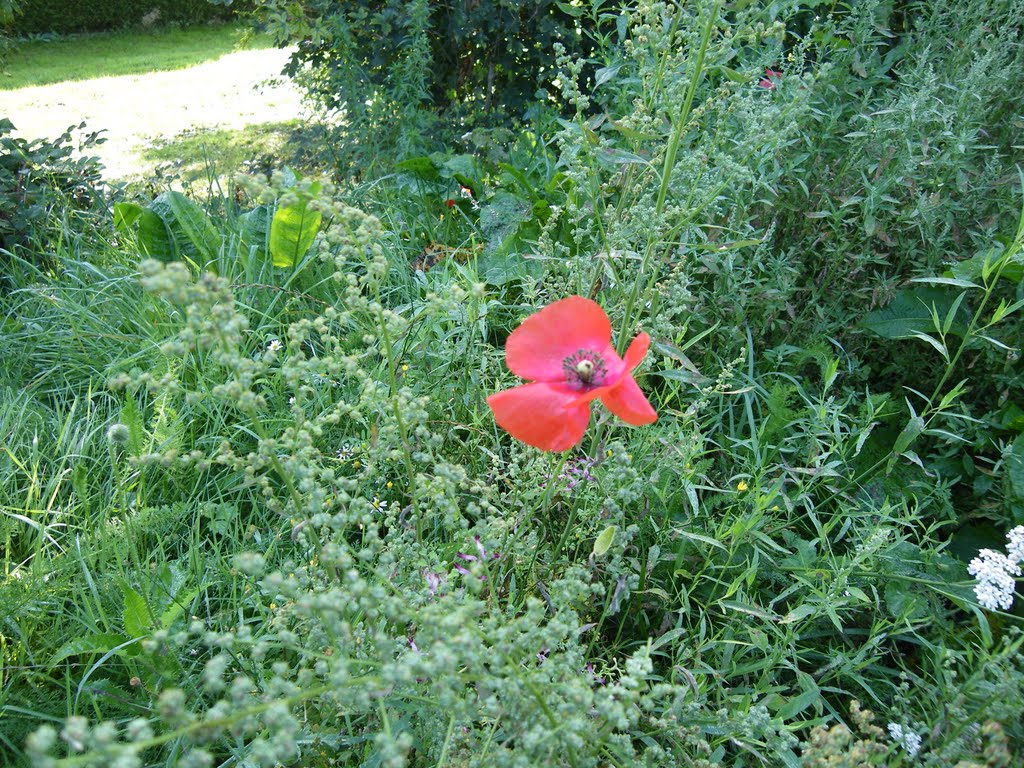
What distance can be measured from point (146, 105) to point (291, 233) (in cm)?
579

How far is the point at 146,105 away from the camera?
23.7 ft

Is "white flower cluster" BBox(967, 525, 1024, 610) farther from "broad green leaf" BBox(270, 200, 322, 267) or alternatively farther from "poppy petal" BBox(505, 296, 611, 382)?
"broad green leaf" BBox(270, 200, 322, 267)

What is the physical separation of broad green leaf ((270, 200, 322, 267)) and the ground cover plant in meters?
0.01

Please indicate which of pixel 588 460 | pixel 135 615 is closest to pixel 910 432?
pixel 588 460

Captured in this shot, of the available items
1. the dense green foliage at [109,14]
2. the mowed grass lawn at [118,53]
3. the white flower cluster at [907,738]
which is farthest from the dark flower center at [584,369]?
the dense green foliage at [109,14]

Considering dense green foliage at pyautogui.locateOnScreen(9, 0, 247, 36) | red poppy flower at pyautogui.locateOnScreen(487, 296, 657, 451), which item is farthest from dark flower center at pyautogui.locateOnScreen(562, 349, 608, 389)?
dense green foliage at pyautogui.locateOnScreen(9, 0, 247, 36)

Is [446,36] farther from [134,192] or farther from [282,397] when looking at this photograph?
[282,397]

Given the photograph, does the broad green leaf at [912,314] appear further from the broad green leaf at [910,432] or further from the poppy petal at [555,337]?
the poppy petal at [555,337]

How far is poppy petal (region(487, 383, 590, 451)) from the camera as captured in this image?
1.03 m

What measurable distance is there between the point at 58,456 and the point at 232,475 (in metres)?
0.55

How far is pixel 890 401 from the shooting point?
2045 mm

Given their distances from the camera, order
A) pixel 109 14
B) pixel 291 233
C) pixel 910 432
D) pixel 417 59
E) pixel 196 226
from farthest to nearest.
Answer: pixel 109 14 < pixel 417 59 < pixel 196 226 < pixel 291 233 < pixel 910 432

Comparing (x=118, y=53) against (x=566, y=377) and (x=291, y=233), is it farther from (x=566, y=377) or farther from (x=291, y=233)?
(x=566, y=377)

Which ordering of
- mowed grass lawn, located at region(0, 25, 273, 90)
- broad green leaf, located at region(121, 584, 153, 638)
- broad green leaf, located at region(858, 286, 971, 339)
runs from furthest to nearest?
mowed grass lawn, located at region(0, 25, 273, 90) < broad green leaf, located at region(858, 286, 971, 339) < broad green leaf, located at region(121, 584, 153, 638)
